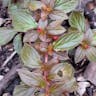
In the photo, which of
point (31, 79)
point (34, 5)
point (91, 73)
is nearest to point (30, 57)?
point (31, 79)

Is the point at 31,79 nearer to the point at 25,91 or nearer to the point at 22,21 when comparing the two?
the point at 25,91

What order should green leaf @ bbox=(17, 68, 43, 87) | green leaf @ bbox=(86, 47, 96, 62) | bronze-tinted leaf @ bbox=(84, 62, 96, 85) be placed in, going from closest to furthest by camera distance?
1. green leaf @ bbox=(17, 68, 43, 87)
2. green leaf @ bbox=(86, 47, 96, 62)
3. bronze-tinted leaf @ bbox=(84, 62, 96, 85)

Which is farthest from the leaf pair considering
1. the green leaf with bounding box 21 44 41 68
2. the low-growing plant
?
the green leaf with bounding box 21 44 41 68

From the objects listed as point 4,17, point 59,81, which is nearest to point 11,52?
point 4,17

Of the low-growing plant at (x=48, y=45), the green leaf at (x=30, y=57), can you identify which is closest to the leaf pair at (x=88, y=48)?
the low-growing plant at (x=48, y=45)

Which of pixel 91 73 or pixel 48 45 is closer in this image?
pixel 48 45

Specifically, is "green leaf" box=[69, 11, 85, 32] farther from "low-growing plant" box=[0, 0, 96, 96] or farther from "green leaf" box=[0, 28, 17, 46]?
"green leaf" box=[0, 28, 17, 46]

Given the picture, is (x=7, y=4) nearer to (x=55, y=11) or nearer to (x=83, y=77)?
(x=55, y=11)
